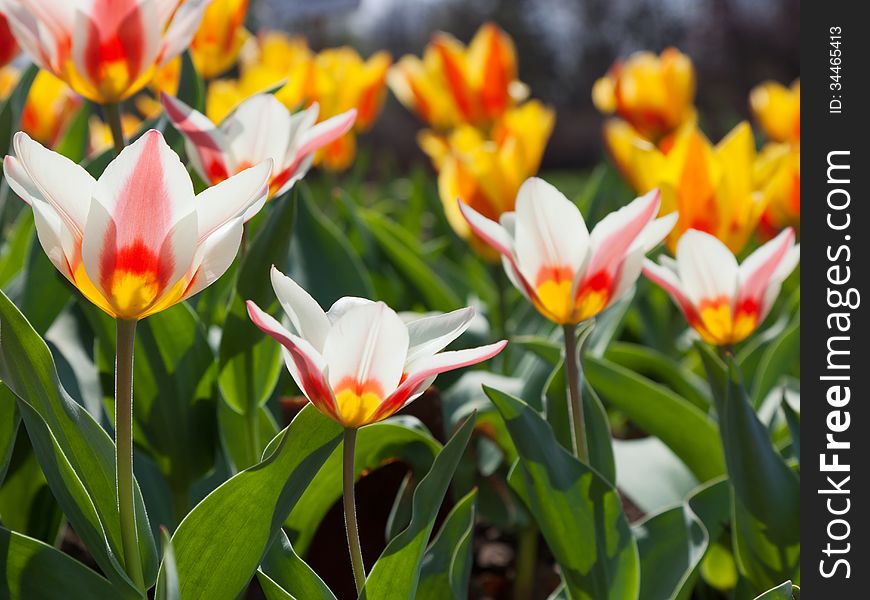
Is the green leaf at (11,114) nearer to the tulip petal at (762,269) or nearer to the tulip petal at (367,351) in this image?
the tulip petal at (367,351)

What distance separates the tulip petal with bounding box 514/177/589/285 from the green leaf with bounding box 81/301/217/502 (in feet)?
1.00

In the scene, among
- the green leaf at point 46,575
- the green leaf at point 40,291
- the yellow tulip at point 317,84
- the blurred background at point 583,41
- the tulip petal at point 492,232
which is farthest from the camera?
the blurred background at point 583,41

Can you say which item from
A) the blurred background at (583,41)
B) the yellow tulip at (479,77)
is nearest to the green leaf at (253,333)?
the yellow tulip at (479,77)

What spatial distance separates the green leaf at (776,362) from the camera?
1.15m

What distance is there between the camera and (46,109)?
5.39ft

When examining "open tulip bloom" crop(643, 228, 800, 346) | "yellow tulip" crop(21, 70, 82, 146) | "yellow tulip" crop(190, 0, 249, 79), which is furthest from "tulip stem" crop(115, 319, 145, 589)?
"yellow tulip" crop(21, 70, 82, 146)

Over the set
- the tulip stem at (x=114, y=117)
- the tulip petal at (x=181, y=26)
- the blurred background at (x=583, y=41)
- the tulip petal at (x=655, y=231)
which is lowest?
the blurred background at (x=583, y=41)

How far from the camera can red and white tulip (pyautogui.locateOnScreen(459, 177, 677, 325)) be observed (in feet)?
2.42

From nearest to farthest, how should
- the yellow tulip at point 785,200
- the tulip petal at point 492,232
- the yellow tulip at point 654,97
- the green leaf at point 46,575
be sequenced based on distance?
1. the green leaf at point 46,575
2. the tulip petal at point 492,232
3. the yellow tulip at point 785,200
4. the yellow tulip at point 654,97

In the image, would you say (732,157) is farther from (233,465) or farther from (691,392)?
(233,465)

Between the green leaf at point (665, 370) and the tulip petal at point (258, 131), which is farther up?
the tulip petal at point (258, 131)

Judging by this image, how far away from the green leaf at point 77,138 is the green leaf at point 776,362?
0.85m

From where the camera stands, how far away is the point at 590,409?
89 cm

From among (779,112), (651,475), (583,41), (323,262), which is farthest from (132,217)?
(583,41)
